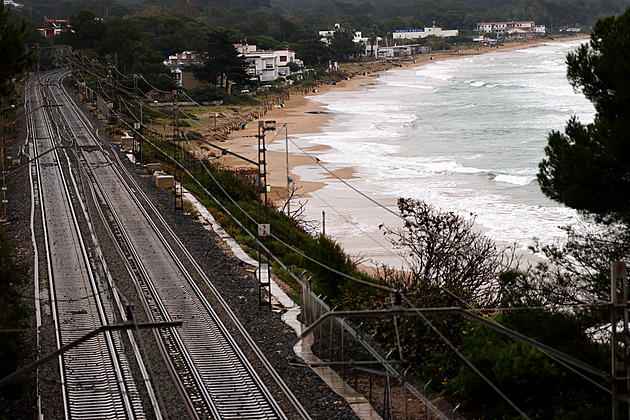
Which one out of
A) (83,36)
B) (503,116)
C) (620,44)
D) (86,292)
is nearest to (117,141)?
(86,292)

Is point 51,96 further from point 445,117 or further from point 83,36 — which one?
point 445,117

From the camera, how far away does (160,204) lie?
32938 millimetres

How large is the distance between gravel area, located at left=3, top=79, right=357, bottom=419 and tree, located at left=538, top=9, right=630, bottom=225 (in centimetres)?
599

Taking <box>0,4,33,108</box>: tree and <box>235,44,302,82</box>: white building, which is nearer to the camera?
<box>0,4,33,108</box>: tree

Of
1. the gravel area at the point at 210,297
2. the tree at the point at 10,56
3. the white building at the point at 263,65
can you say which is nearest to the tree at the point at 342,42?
the white building at the point at 263,65

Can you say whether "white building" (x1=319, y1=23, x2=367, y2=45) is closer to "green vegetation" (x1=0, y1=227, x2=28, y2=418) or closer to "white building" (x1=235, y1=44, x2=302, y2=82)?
"white building" (x1=235, y1=44, x2=302, y2=82)

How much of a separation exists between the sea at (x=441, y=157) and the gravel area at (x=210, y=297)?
5060mm

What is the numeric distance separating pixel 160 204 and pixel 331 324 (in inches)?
749

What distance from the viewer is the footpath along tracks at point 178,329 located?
47.3 feet

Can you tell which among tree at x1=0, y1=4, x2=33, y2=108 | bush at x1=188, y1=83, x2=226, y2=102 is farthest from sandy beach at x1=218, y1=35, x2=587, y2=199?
tree at x1=0, y1=4, x2=33, y2=108

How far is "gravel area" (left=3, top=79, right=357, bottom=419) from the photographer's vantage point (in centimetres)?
1423

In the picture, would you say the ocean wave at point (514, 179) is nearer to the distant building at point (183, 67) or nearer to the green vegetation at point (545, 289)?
the green vegetation at point (545, 289)

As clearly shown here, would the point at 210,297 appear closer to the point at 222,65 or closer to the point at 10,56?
the point at 10,56

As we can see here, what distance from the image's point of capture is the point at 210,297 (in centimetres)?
Result: 2105
